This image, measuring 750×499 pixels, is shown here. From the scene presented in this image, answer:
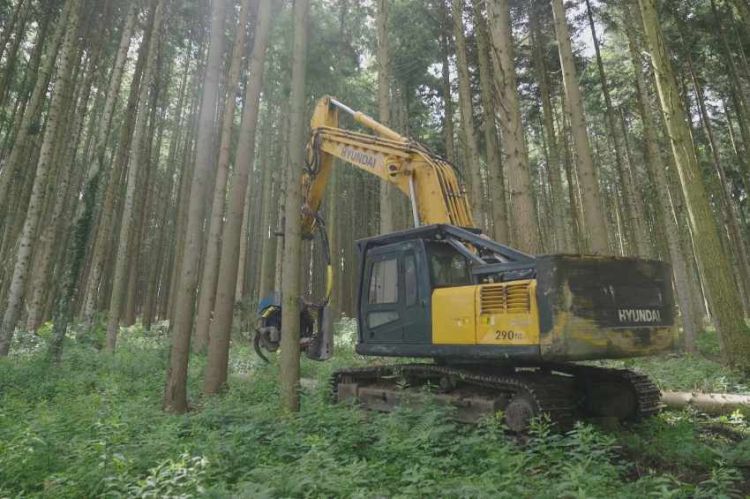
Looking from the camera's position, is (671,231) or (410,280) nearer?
(410,280)

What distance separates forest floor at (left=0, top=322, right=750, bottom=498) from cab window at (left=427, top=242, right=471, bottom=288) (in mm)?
1709

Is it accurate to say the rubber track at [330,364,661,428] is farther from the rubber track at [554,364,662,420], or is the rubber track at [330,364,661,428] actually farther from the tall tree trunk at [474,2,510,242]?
the tall tree trunk at [474,2,510,242]

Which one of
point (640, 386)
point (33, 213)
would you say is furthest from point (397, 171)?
point (33, 213)

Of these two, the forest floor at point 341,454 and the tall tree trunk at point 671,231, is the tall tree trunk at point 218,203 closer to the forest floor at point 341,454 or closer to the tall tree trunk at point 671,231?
the forest floor at point 341,454

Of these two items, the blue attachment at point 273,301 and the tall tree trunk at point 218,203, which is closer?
the blue attachment at point 273,301

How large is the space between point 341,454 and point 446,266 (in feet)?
9.50

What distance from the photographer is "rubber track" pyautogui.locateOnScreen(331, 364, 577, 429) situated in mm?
5529

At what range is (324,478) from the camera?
3.64 meters

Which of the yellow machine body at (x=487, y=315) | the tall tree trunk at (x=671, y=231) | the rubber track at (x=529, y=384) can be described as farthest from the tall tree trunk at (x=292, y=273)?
the tall tree trunk at (x=671, y=231)

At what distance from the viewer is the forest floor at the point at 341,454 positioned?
11.7 ft

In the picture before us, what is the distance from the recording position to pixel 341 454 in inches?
188

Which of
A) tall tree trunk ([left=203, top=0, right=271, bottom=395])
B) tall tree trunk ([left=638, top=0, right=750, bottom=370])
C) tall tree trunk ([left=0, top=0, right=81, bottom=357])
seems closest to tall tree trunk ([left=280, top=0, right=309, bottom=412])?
tall tree trunk ([left=203, top=0, right=271, bottom=395])

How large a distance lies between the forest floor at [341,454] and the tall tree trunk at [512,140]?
3544 mm

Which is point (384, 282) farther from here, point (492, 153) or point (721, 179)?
point (721, 179)
